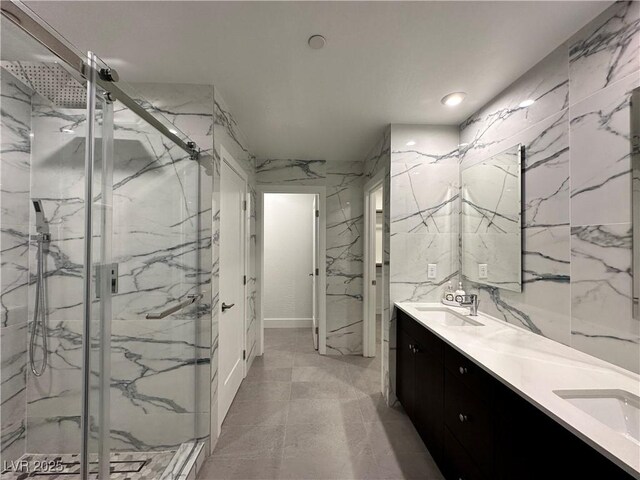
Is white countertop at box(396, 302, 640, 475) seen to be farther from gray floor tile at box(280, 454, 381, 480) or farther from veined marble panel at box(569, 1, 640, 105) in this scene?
veined marble panel at box(569, 1, 640, 105)

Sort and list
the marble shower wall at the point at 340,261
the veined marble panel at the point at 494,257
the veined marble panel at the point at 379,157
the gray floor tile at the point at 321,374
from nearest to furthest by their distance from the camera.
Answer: the veined marble panel at the point at 494,257
the veined marble panel at the point at 379,157
the gray floor tile at the point at 321,374
the marble shower wall at the point at 340,261

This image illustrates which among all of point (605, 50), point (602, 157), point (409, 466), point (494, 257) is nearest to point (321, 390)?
point (409, 466)

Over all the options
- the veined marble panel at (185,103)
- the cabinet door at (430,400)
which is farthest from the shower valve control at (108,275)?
the cabinet door at (430,400)

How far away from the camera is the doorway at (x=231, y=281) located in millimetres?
2113

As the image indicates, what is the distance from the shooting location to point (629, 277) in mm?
1110

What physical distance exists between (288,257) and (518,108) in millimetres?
3629

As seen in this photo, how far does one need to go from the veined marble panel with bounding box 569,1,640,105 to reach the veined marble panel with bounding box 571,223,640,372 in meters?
0.65

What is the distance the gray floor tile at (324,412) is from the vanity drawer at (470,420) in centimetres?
93

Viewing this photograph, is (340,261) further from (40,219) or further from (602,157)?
(40,219)

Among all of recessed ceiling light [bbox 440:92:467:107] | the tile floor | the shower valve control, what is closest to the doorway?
the tile floor

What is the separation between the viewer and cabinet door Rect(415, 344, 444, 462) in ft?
5.28

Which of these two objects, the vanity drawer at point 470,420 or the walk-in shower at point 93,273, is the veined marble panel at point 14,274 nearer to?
the walk-in shower at point 93,273

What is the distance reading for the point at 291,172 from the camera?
3.41 meters

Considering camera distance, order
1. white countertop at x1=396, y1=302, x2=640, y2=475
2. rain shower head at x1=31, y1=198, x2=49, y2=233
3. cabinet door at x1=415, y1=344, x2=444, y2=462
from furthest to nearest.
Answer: cabinet door at x1=415, y1=344, x2=444, y2=462
rain shower head at x1=31, y1=198, x2=49, y2=233
white countertop at x1=396, y1=302, x2=640, y2=475
